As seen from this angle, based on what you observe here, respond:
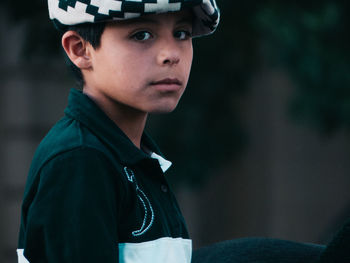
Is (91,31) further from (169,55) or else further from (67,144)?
(67,144)

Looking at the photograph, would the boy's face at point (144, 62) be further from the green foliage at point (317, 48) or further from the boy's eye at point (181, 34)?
the green foliage at point (317, 48)

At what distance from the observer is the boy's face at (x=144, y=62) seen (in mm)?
1511

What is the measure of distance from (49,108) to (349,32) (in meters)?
3.35

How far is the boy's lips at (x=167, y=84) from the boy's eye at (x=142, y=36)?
106mm

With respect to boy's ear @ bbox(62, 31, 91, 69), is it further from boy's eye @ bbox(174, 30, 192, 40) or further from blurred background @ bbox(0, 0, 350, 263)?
blurred background @ bbox(0, 0, 350, 263)

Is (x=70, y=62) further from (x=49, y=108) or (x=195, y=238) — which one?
(x=195, y=238)

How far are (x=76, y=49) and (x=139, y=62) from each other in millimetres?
207

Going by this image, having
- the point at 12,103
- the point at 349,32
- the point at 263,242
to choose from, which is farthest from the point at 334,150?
the point at 263,242

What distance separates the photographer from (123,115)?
1.63 metres

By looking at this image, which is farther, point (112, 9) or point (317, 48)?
point (317, 48)

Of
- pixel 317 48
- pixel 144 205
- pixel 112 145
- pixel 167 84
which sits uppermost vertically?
pixel 317 48

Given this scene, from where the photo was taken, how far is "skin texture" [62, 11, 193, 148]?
151 cm

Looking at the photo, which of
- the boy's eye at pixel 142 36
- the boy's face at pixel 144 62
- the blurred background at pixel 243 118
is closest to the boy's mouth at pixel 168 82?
the boy's face at pixel 144 62

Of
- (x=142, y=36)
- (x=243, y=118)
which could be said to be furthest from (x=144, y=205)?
(x=243, y=118)
